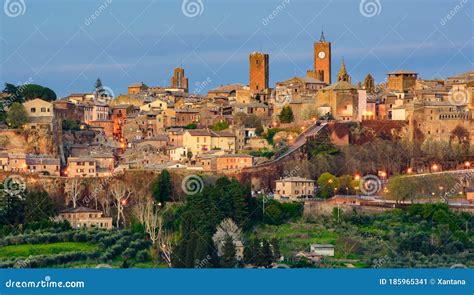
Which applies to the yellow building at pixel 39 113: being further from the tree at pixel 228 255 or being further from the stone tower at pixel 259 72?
the tree at pixel 228 255

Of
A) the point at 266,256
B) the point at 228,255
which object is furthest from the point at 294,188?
the point at 228,255

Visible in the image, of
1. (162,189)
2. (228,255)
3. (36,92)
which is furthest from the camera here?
(36,92)

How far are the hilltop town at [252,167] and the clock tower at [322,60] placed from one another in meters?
3.67

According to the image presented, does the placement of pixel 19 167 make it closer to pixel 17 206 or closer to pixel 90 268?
pixel 17 206

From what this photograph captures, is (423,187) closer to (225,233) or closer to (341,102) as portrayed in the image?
(341,102)

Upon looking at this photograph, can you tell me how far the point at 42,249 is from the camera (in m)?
53.1

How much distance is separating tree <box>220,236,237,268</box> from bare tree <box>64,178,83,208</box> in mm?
10174

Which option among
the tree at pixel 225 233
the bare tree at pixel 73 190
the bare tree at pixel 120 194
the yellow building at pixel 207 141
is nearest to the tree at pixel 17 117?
the bare tree at pixel 73 190

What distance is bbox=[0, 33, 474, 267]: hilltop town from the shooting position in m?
53.7

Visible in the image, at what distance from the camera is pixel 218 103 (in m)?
74.9

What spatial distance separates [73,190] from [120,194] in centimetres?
182

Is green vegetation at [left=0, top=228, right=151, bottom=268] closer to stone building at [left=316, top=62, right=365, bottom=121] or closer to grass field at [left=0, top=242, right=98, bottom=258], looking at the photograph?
grass field at [left=0, top=242, right=98, bottom=258]

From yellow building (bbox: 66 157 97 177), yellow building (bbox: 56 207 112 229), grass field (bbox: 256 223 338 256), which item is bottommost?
grass field (bbox: 256 223 338 256)

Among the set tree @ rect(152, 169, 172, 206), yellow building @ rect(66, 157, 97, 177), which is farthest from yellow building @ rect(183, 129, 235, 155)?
tree @ rect(152, 169, 172, 206)
